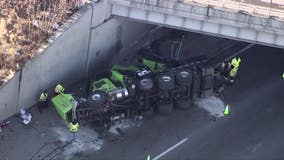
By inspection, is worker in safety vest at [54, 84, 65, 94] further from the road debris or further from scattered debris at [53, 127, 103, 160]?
the road debris

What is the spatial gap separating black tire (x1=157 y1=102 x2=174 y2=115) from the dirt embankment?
234 inches

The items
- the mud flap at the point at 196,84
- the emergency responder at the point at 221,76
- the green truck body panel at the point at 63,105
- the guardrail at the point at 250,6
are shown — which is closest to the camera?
the green truck body panel at the point at 63,105

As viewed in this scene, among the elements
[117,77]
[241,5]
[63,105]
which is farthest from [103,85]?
[241,5]

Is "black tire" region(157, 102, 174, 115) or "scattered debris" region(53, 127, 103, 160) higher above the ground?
"black tire" region(157, 102, 174, 115)

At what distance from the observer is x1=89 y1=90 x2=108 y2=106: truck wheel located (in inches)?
1008

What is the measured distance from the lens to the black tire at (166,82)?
26625 millimetres

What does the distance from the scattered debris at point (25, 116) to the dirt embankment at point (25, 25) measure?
1904 millimetres

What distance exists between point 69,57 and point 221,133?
25.9ft

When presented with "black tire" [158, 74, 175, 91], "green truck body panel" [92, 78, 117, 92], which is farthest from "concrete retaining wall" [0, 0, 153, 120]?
"black tire" [158, 74, 175, 91]

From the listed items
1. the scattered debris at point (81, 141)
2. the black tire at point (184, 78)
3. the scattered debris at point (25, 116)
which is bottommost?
the scattered debris at point (81, 141)

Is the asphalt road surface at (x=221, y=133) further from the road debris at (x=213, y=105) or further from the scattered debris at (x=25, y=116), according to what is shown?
the scattered debris at (x=25, y=116)

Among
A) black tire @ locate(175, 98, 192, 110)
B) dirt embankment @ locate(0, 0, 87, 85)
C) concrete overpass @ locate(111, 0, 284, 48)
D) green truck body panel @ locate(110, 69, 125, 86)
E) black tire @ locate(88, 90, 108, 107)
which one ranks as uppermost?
concrete overpass @ locate(111, 0, 284, 48)

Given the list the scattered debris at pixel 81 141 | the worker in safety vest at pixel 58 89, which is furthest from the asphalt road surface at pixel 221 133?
the worker in safety vest at pixel 58 89

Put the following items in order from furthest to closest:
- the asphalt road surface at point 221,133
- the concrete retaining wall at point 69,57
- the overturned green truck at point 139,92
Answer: the concrete retaining wall at point 69,57, the overturned green truck at point 139,92, the asphalt road surface at point 221,133
